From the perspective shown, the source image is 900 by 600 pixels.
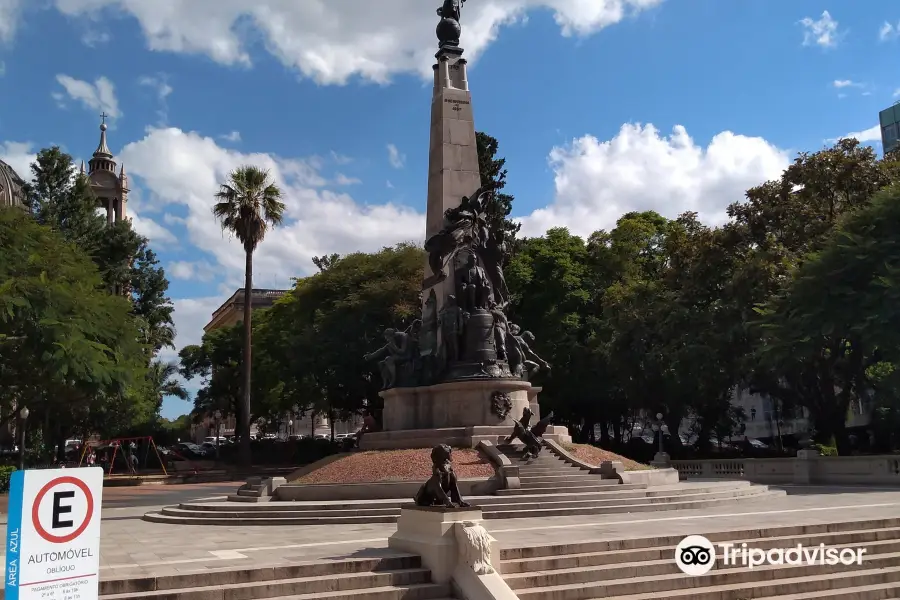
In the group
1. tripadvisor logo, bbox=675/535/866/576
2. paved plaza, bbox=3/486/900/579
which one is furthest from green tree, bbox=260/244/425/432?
tripadvisor logo, bbox=675/535/866/576

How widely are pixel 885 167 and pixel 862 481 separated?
43.2 ft

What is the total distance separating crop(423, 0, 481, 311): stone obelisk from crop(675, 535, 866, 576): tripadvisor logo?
1417cm

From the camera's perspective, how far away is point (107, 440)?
54031mm

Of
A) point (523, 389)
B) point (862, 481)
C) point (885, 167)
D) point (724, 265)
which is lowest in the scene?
point (862, 481)

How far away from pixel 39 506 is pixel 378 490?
43.1 ft

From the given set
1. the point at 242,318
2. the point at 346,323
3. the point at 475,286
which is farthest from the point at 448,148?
the point at 242,318

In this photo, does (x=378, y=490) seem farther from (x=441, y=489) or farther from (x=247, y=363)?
(x=247, y=363)

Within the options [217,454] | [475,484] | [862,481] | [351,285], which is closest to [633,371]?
[862,481]

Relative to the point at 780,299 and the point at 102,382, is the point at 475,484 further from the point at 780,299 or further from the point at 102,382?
the point at 780,299

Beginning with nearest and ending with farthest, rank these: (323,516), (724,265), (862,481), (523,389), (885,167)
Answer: (323,516)
(523,389)
(862,481)
(885,167)
(724,265)

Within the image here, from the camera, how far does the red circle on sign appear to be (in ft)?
16.7

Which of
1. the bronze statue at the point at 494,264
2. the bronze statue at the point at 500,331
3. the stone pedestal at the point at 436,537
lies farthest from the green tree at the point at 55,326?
the stone pedestal at the point at 436,537

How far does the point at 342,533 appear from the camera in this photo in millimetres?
13914

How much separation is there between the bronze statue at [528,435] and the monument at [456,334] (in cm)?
86
